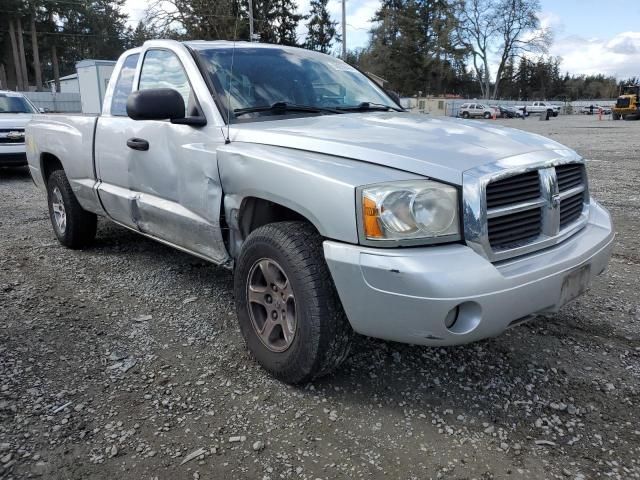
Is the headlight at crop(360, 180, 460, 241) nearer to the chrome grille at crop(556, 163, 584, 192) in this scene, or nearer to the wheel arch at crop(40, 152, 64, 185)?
the chrome grille at crop(556, 163, 584, 192)

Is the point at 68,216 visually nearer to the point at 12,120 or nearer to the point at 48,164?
the point at 48,164

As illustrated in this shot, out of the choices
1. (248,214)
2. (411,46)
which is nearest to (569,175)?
(248,214)

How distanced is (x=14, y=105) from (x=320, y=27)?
53.1m

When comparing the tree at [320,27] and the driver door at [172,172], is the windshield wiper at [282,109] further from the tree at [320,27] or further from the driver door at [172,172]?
the tree at [320,27]

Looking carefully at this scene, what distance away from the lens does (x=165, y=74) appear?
3.80 m

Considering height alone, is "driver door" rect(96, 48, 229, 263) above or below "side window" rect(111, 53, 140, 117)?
below

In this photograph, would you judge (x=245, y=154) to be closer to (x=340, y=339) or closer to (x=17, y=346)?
(x=340, y=339)

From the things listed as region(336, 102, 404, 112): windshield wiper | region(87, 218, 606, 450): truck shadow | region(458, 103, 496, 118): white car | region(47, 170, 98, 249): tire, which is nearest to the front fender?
region(87, 218, 606, 450): truck shadow

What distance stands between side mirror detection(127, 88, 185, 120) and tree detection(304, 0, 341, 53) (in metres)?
58.1

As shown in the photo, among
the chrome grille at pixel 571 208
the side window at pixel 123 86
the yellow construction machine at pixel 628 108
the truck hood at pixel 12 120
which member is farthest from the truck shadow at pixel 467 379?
the yellow construction machine at pixel 628 108

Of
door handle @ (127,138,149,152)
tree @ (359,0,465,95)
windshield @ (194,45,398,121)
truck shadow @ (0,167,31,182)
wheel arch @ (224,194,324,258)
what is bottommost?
truck shadow @ (0,167,31,182)

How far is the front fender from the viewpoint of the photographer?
7.75 feet

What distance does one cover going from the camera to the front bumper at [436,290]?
221cm

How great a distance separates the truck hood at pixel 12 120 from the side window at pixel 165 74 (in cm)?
741
